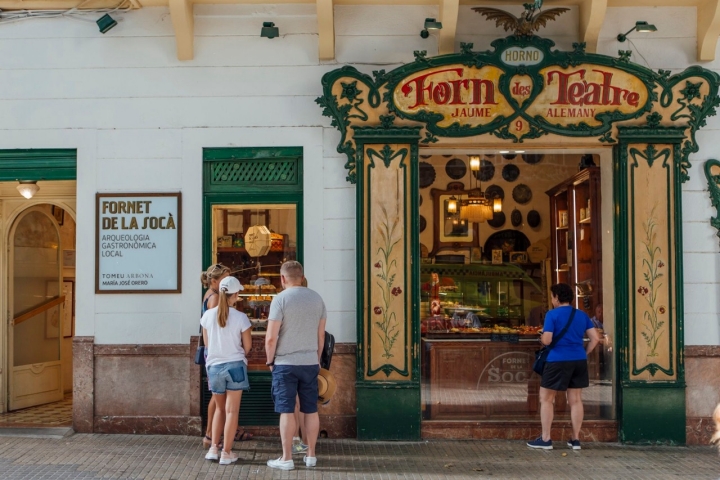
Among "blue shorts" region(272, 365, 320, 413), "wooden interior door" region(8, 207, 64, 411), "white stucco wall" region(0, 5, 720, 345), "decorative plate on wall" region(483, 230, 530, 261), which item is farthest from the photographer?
"decorative plate on wall" region(483, 230, 530, 261)

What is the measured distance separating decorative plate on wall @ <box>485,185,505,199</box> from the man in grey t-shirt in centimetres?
384

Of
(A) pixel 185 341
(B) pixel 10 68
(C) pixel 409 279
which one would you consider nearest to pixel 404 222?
(C) pixel 409 279

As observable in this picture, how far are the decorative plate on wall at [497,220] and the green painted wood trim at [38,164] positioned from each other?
5225 mm

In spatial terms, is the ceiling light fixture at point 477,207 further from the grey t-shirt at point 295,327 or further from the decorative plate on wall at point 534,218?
the grey t-shirt at point 295,327

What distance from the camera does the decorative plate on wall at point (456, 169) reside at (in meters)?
10.2

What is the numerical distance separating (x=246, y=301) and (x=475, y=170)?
3121 millimetres

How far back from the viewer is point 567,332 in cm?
884

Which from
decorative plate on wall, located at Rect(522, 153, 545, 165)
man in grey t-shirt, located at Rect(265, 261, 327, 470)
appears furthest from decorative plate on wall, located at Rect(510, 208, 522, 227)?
man in grey t-shirt, located at Rect(265, 261, 327, 470)

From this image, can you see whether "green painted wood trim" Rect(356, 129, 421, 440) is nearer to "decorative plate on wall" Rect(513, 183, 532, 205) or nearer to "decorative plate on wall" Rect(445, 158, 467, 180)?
"decorative plate on wall" Rect(445, 158, 467, 180)

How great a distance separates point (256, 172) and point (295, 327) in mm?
2277

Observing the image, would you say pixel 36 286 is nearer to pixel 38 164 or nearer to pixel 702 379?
pixel 38 164

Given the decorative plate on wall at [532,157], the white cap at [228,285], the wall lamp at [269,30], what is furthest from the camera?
the decorative plate on wall at [532,157]

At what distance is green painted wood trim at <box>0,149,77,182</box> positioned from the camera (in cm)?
960

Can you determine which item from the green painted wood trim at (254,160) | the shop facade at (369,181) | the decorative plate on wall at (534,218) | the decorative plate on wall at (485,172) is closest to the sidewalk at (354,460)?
the shop facade at (369,181)
